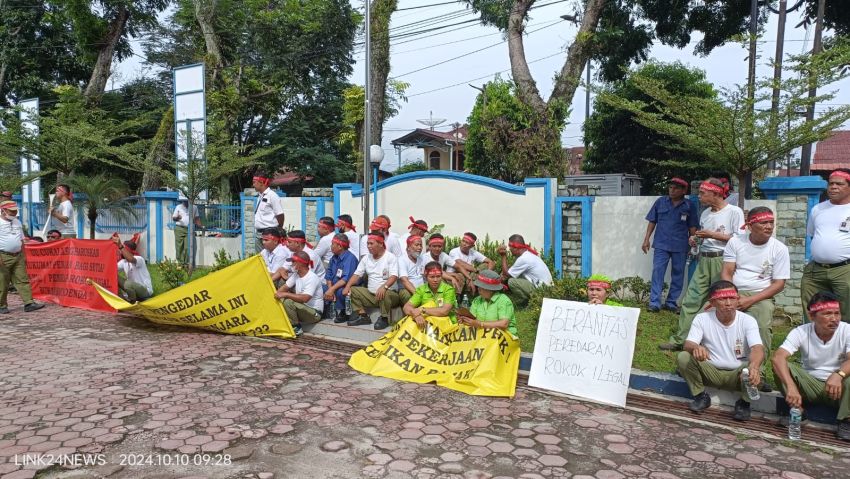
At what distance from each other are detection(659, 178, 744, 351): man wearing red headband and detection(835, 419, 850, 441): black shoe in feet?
6.19

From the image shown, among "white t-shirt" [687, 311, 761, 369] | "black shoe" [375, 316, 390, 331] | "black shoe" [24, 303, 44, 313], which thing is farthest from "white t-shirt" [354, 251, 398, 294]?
"black shoe" [24, 303, 44, 313]

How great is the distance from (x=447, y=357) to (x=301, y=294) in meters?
2.66

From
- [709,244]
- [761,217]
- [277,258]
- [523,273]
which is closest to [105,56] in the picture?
[277,258]

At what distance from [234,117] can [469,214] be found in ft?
42.6

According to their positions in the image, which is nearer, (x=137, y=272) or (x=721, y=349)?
(x=721, y=349)

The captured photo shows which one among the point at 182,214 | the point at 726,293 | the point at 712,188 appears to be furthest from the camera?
the point at 182,214

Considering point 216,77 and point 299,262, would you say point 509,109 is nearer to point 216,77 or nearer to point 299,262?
point 299,262

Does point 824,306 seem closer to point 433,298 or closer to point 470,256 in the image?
point 433,298

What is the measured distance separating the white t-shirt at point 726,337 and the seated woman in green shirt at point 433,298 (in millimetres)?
2366

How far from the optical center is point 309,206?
13875 millimetres

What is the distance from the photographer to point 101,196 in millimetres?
16500

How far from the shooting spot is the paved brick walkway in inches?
159

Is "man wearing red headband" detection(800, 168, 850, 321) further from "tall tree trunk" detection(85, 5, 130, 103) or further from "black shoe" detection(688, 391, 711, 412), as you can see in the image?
"tall tree trunk" detection(85, 5, 130, 103)

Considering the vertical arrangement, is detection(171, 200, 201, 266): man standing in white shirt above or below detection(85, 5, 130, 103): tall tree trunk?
below
